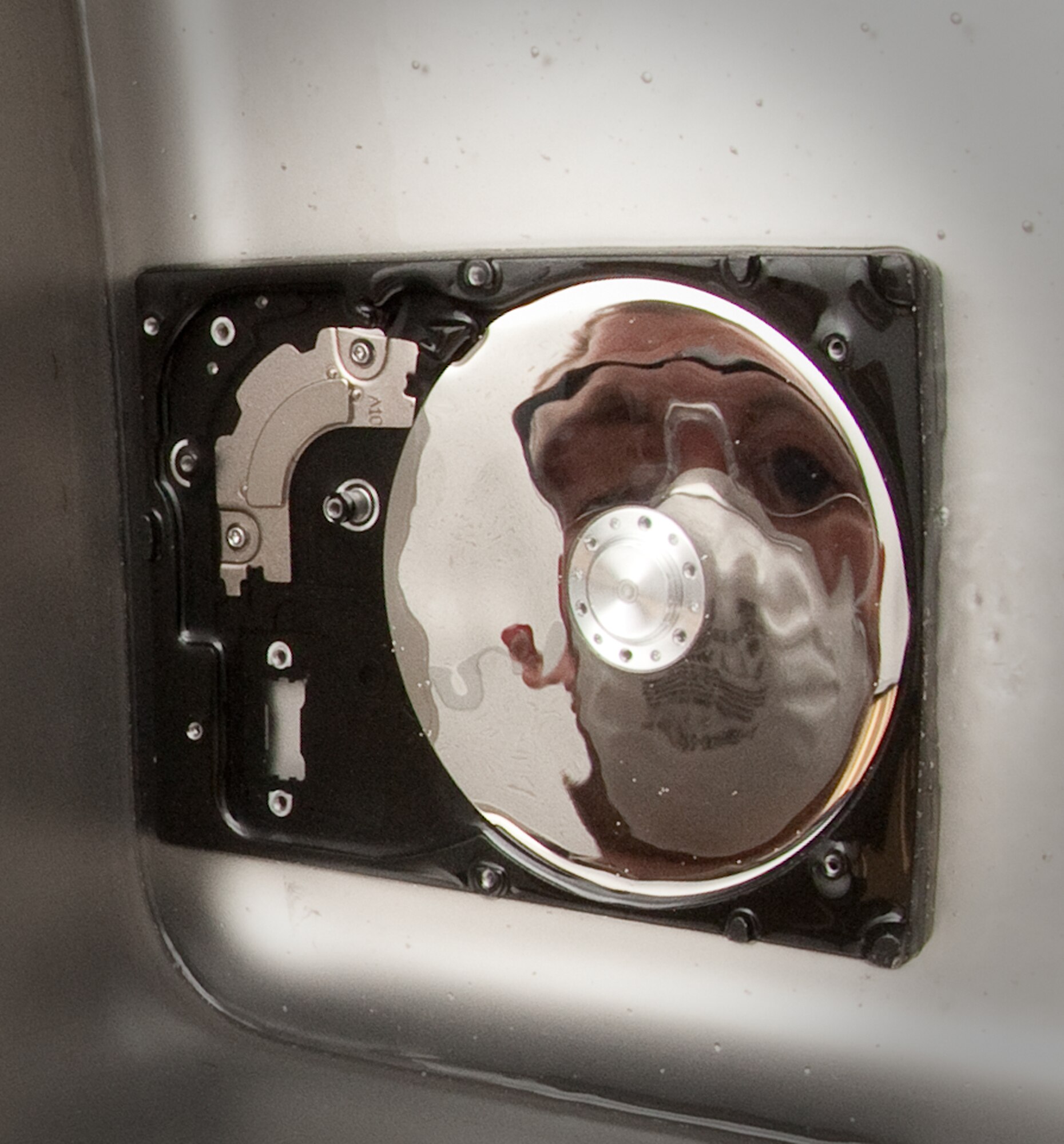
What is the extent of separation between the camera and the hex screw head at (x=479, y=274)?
40.7 inches

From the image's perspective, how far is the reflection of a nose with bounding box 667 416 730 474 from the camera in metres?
0.99

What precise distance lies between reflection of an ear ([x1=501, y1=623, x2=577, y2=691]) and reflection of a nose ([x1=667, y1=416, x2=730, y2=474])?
6.5 inches

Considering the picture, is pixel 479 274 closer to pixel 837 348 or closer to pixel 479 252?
pixel 479 252

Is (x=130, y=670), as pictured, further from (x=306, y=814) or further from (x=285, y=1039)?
(x=285, y=1039)

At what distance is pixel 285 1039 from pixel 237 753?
0.80 ft

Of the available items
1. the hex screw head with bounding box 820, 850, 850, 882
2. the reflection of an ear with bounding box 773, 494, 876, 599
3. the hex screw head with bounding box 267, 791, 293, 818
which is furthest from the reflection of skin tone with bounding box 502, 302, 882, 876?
the hex screw head with bounding box 267, 791, 293, 818

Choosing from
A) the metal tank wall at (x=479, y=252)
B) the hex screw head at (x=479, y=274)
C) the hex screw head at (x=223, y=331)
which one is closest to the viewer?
the metal tank wall at (x=479, y=252)

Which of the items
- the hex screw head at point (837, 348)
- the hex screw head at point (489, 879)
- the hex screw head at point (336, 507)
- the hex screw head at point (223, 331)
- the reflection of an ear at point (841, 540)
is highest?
the hex screw head at point (223, 331)

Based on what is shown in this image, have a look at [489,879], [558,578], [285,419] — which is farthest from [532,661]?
[285,419]

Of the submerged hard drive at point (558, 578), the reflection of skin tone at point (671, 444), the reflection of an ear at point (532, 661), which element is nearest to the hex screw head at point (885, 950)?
the submerged hard drive at point (558, 578)

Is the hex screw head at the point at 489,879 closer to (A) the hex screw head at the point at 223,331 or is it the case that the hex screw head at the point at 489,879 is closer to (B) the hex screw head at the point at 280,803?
(B) the hex screw head at the point at 280,803

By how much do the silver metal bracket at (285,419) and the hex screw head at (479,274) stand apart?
0.07 meters

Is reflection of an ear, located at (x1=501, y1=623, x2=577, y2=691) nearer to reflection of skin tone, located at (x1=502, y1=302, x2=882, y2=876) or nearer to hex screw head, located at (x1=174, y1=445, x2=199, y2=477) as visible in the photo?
reflection of skin tone, located at (x1=502, y1=302, x2=882, y2=876)

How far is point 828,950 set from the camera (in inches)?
39.1
